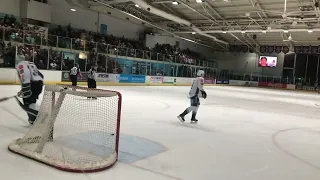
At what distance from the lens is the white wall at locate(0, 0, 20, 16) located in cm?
1691

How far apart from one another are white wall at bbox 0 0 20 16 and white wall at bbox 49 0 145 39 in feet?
7.77

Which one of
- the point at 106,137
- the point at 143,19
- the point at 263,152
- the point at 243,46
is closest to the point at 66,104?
the point at 106,137

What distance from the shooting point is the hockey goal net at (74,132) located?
3651mm

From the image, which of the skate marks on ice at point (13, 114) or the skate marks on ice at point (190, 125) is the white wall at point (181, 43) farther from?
the skate marks on ice at point (13, 114)

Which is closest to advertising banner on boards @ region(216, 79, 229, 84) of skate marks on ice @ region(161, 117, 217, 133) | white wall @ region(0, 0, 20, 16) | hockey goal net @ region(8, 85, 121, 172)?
white wall @ region(0, 0, 20, 16)

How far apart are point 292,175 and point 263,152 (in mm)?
1086

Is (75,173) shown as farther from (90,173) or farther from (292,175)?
(292,175)

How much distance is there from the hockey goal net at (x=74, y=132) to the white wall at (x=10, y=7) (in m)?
14.6

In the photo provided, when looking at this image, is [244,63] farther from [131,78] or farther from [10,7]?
[10,7]

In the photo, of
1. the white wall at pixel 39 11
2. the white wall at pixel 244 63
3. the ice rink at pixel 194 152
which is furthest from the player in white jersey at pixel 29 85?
the white wall at pixel 244 63

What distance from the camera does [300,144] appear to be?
5.75 metres

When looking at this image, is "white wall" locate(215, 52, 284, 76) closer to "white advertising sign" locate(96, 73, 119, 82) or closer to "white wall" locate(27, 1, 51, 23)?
"white advertising sign" locate(96, 73, 119, 82)

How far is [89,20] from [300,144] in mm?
19516

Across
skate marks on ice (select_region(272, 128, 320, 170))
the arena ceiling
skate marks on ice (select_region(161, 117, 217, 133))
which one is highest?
the arena ceiling
